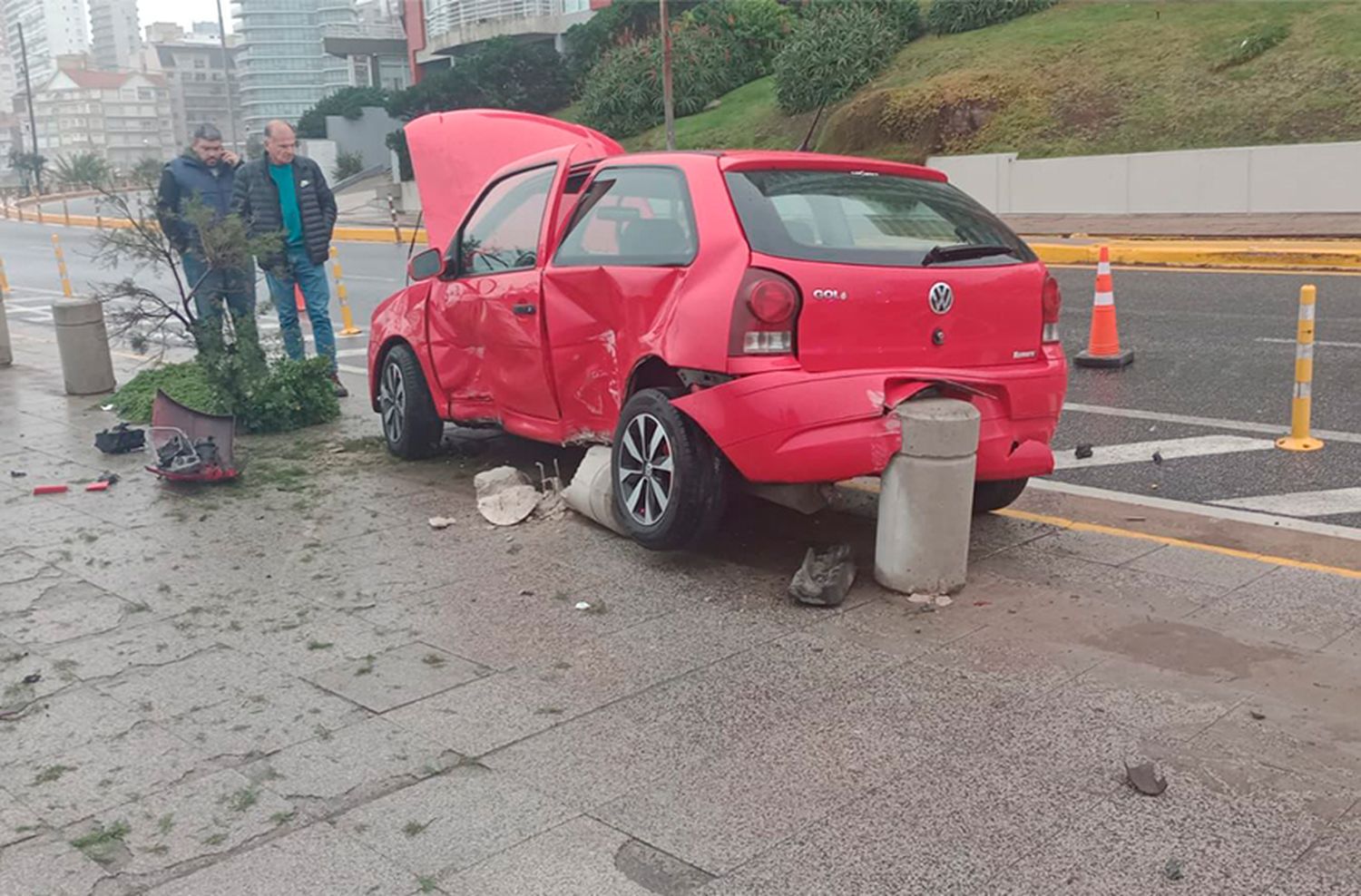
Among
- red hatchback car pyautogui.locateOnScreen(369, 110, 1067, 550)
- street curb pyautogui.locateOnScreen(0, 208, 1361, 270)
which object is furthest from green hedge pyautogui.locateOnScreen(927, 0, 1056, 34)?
red hatchback car pyautogui.locateOnScreen(369, 110, 1067, 550)

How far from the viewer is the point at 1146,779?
3471 mm

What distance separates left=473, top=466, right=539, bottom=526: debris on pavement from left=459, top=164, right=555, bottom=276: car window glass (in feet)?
3.46

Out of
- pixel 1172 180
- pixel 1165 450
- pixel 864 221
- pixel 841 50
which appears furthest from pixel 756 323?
pixel 841 50

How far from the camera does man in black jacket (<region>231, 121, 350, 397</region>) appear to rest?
9359 millimetres

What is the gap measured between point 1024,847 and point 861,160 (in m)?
3.57

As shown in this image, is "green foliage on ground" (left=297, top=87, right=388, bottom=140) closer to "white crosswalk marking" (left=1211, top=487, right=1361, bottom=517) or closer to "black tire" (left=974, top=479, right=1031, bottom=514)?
"black tire" (left=974, top=479, right=1031, bottom=514)

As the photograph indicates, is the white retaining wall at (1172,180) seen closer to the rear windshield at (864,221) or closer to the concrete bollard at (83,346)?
the rear windshield at (864,221)

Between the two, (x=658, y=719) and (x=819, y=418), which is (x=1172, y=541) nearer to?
(x=819, y=418)

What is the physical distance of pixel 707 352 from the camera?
5043 millimetres

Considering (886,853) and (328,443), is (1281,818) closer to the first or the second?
(886,853)

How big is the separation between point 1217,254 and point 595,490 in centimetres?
1227

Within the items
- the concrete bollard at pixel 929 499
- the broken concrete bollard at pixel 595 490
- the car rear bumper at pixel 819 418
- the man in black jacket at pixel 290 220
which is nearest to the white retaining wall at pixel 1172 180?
the man in black jacket at pixel 290 220

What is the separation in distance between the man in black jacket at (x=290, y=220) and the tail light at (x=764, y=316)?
4998 millimetres

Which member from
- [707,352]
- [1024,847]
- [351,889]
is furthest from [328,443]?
[1024,847]
